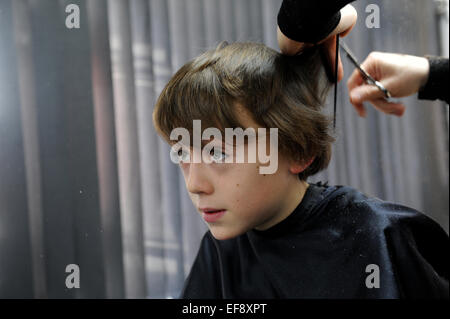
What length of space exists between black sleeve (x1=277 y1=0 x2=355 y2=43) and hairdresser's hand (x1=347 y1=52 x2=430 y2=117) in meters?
0.09

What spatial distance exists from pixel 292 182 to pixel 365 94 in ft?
0.59

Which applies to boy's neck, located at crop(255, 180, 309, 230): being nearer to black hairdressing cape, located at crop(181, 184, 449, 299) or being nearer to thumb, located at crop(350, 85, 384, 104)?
black hairdressing cape, located at crop(181, 184, 449, 299)

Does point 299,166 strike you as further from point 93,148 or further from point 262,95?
point 93,148

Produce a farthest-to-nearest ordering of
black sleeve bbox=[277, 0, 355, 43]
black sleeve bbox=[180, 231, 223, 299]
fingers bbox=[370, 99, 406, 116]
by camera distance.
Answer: black sleeve bbox=[180, 231, 223, 299]
fingers bbox=[370, 99, 406, 116]
black sleeve bbox=[277, 0, 355, 43]

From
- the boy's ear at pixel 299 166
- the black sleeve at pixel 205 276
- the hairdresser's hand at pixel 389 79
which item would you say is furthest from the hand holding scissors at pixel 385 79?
the black sleeve at pixel 205 276

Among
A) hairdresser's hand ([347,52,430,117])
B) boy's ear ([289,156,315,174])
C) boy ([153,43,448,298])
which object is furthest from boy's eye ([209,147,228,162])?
hairdresser's hand ([347,52,430,117])

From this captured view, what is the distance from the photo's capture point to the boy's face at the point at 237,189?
23.5 inches

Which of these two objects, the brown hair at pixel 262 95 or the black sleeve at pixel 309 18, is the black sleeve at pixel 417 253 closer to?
the brown hair at pixel 262 95

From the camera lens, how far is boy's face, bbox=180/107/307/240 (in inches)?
23.5

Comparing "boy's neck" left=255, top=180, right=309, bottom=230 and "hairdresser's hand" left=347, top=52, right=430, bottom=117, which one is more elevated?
"hairdresser's hand" left=347, top=52, right=430, bottom=117

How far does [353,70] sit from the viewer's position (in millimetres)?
614

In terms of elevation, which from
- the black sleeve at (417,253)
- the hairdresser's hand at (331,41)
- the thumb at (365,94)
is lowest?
the black sleeve at (417,253)

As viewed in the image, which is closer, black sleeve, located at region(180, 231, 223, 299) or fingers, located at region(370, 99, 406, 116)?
fingers, located at region(370, 99, 406, 116)
